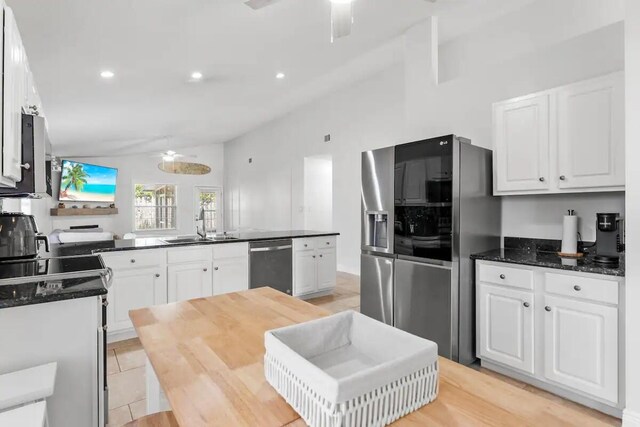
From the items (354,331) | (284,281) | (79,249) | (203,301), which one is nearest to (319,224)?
(284,281)

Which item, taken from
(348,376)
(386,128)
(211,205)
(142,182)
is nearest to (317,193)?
(386,128)

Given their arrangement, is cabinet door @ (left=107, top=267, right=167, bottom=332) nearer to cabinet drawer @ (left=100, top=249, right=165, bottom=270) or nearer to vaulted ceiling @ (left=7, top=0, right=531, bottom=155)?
cabinet drawer @ (left=100, top=249, right=165, bottom=270)

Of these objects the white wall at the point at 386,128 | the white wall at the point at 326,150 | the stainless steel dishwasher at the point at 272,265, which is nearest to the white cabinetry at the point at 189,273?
the stainless steel dishwasher at the point at 272,265

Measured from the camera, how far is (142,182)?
9375 mm

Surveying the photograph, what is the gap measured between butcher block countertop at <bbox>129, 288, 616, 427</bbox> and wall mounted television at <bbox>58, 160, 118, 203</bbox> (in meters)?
8.49

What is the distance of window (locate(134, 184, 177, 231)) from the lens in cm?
942

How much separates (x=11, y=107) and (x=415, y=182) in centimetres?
→ 259

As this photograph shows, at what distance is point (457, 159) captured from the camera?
259 cm

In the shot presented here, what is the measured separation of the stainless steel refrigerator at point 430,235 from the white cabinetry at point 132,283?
2.03 m

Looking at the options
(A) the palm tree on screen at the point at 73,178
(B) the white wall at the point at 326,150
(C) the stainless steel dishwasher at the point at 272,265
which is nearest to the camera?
(C) the stainless steel dishwasher at the point at 272,265

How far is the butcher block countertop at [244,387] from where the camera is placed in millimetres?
712

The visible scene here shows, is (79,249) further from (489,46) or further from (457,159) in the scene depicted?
(489,46)

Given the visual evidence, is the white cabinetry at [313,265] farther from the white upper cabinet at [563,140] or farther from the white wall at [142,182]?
the white wall at [142,182]

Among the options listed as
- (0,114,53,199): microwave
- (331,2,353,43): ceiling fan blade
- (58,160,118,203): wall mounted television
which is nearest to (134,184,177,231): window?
(58,160,118,203): wall mounted television
